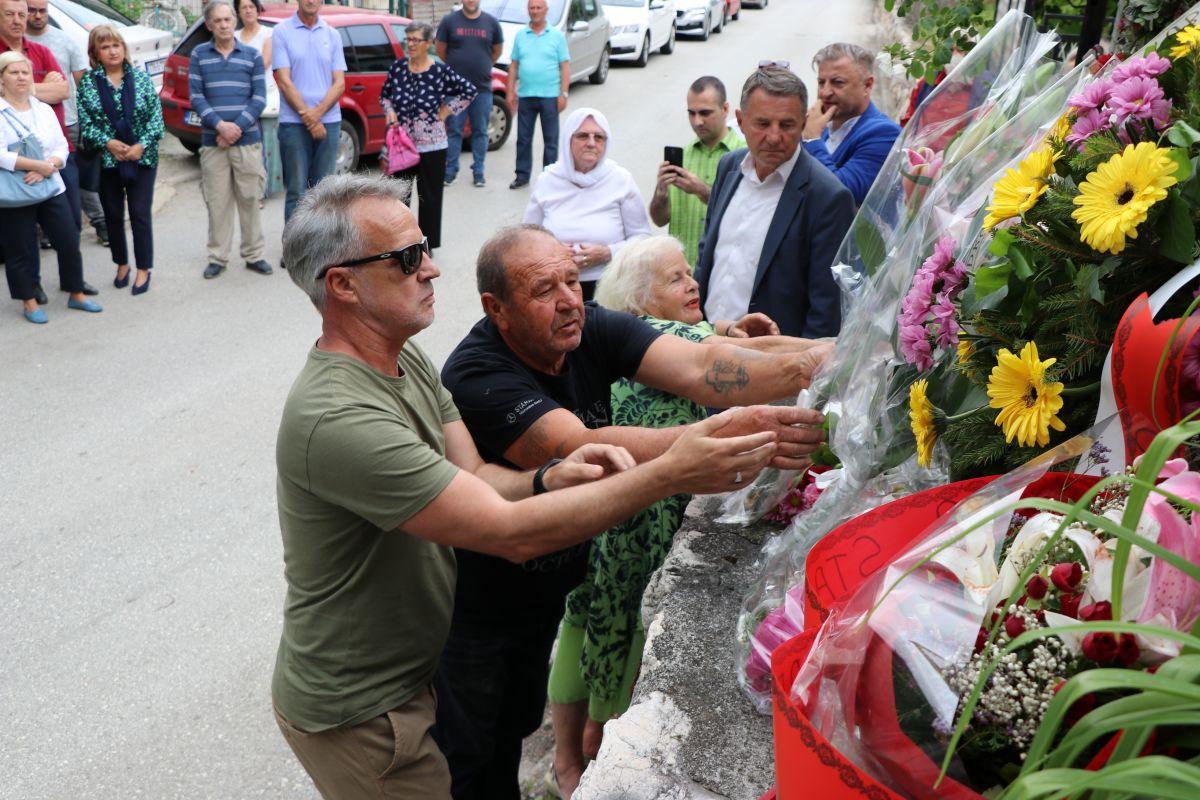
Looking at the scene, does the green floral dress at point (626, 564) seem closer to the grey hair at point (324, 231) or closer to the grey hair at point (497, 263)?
the grey hair at point (497, 263)

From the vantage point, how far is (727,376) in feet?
9.95

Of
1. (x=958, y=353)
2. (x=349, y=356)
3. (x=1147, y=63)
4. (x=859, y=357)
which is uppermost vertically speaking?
(x=1147, y=63)

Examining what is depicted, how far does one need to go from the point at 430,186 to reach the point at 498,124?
190 inches

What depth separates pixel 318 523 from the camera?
2410 mm

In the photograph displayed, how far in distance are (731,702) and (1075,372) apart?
119 centimetres

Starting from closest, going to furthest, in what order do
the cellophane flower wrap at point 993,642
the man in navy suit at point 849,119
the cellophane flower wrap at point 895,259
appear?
the cellophane flower wrap at point 993,642, the cellophane flower wrap at point 895,259, the man in navy suit at point 849,119

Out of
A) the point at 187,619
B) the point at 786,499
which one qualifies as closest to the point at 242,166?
the point at 187,619

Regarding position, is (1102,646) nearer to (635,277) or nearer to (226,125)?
(635,277)

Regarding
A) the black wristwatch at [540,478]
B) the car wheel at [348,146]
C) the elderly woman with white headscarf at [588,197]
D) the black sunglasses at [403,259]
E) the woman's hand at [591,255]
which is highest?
the black sunglasses at [403,259]

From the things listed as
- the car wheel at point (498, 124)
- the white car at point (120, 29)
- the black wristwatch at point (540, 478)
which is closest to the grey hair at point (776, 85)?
the black wristwatch at point (540, 478)

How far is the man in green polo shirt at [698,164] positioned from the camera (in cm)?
561

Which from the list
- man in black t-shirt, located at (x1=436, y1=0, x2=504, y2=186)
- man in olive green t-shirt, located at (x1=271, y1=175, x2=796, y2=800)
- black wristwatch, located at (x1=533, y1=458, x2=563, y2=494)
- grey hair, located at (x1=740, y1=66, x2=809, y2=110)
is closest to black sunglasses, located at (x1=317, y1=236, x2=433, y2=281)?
man in olive green t-shirt, located at (x1=271, y1=175, x2=796, y2=800)

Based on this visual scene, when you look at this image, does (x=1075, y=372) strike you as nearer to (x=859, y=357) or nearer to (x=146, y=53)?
(x=859, y=357)

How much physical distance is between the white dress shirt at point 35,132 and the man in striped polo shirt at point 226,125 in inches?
48.6
